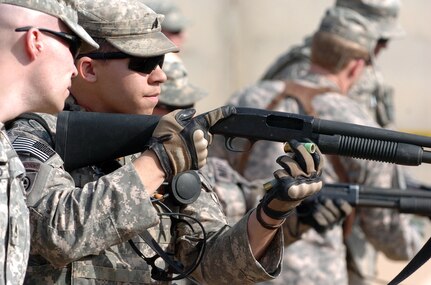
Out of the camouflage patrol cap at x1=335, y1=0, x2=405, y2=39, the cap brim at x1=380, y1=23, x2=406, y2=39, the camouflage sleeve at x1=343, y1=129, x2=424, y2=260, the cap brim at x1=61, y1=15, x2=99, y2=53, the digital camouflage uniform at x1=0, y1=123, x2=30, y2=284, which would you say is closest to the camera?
the digital camouflage uniform at x1=0, y1=123, x2=30, y2=284

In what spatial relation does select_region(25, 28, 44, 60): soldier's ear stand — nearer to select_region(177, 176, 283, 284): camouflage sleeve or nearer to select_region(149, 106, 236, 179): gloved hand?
select_region(149, 106, 236, 179): gloved hand

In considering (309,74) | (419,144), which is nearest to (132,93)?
(419,144)

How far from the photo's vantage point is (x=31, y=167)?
4.33 metres

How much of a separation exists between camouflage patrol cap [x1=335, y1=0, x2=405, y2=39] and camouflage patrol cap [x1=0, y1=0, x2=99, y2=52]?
490 cm

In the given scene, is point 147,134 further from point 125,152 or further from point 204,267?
point 204,267

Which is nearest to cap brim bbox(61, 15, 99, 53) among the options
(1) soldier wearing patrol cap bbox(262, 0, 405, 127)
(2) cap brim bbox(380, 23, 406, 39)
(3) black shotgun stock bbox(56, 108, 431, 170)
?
(3) black shotgun stock bbox(56, 108, 431, 170)

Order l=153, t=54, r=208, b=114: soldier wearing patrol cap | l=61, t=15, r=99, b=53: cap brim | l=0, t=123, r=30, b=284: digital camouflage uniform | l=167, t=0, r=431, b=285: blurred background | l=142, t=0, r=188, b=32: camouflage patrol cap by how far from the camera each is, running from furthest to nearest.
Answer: l=167, t=0, r=431, b=285: blurred background
l=142, t=0, r=188, b=32: camouflage patrol cap
l=153, t=54, r=208, b=114: soldier wearing patrol cap
l=61, t=15, r=99, b=53: cap brim
l=0, t=123, r=30, b=284: digital camouflage uniform

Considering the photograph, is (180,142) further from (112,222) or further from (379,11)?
(379,11)

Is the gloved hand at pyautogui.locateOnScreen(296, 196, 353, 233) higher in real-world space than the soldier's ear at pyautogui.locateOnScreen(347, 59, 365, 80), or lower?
lower

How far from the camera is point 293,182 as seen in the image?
441cm

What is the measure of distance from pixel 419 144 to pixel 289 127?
0.51 meters

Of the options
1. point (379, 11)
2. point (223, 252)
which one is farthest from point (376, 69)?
point (223, 252)

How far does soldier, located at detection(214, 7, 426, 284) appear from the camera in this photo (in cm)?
768

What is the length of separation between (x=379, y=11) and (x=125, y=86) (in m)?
4.57
